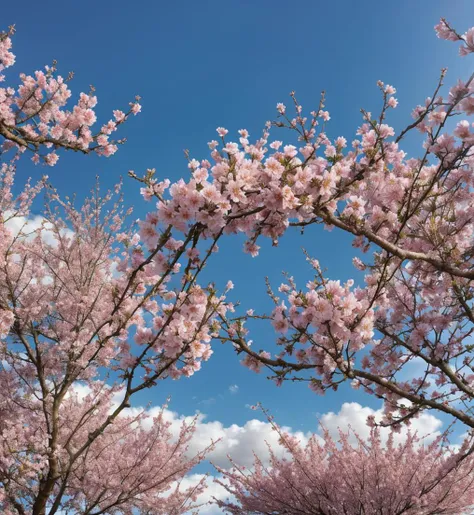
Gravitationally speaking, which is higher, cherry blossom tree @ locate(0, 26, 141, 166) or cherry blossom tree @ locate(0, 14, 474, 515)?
cherry blossom tree @ locate(0, 26, 141, 166)

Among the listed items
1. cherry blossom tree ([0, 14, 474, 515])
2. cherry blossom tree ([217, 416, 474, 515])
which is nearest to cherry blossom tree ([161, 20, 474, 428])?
cherry blossom tree ([0, 14, 474, 515])

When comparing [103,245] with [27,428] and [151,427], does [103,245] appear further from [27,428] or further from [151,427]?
[151,427]

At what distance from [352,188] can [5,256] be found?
21.6 ft

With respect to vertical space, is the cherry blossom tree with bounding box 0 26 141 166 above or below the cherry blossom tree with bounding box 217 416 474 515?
above

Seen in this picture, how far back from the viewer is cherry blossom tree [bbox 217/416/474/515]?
31.3 feet

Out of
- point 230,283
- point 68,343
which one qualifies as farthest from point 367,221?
point 68,343

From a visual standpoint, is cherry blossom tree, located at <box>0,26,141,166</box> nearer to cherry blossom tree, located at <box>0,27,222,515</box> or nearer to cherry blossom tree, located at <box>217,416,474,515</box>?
cherry blossom tree, located at <box>0,27,222,515</box>

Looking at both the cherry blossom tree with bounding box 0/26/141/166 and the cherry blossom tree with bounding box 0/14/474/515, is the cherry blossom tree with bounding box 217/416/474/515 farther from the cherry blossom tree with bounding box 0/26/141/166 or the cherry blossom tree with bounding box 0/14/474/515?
the cherry blossom tree with bounding box 0/26/141/166

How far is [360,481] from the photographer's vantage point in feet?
32.7

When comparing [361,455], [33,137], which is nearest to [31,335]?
[33,137]

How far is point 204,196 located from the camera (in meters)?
2.99

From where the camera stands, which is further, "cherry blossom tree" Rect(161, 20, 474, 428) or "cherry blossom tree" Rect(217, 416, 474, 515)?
"cherry blossom tree" Rect(217, 416, 474, 515)

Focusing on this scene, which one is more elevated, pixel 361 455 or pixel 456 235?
pixel 456 235

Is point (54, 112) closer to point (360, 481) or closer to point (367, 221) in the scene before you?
point (367, 221)
